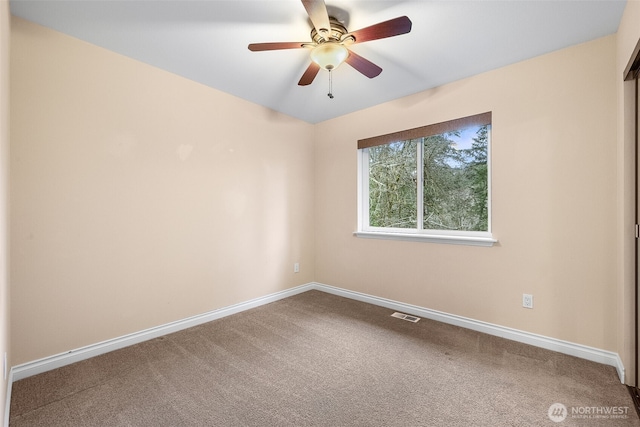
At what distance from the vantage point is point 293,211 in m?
3.92

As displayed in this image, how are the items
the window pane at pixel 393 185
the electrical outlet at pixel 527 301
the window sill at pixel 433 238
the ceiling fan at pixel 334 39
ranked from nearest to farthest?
the ceiling fan at pixel 334 39 < the electrical outlet at pixel 527 301 < the window sill at pixel 433 238 < the window pane at pixel 393 185

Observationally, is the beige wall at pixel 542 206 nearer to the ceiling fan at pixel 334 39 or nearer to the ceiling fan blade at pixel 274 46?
the ceiling fan at pixel 334 39

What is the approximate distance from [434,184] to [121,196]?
2.99m

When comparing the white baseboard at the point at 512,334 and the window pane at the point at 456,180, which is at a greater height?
the window pane at the point at 456,180

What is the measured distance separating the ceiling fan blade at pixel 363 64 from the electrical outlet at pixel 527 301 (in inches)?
86.8

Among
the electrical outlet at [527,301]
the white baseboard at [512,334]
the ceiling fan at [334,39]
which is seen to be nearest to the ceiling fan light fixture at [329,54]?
the ceiling fan at [334,39]

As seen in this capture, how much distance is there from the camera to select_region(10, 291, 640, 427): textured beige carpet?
163 centimetres

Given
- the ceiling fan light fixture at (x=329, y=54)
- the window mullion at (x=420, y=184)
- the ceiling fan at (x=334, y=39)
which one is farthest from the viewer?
the window mullion at (x=420, y=184)

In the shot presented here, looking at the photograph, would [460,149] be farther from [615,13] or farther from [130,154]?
[130,154]

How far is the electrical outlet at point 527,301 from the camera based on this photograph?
247 centimetres

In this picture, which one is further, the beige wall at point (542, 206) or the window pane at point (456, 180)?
the window pane at point (456, 180)

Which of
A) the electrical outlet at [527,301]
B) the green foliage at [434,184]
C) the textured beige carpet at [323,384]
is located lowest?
the textured beige carpet at [323,384]

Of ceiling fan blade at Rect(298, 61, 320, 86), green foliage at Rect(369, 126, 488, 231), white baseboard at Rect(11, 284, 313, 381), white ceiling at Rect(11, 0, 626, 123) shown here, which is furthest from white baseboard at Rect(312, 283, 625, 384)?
ceiling fan blade at Rect(298, 61, 320, 86)

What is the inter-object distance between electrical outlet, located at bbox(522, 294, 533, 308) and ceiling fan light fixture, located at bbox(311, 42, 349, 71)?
2422 millimetres
